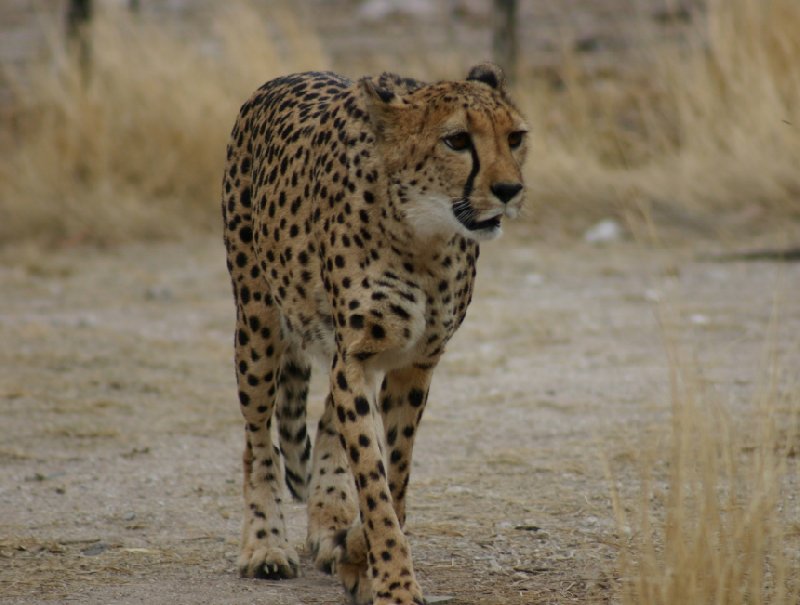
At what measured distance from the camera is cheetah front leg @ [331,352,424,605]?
3.51 meters

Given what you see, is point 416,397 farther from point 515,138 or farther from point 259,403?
point 515,138

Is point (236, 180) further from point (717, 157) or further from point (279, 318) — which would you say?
point (717, 157)

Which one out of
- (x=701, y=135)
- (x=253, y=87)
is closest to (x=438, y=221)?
(x=701, y=135)

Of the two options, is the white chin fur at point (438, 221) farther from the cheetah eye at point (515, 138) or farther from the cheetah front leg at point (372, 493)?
the cheetah front leg at point (372, 493)

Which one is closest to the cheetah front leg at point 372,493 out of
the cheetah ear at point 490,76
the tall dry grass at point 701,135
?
the cheetah ear at point 490,76

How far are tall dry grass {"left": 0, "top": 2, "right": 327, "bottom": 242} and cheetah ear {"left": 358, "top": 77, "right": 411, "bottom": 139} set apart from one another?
632 cm

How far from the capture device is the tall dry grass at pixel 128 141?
980cm

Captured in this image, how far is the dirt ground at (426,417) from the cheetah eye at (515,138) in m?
0.49

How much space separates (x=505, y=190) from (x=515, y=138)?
0.21 metres

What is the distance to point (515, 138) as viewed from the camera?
3.51 m

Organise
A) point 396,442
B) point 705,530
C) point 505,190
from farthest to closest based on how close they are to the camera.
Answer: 1. point 396,442
2. point 505,190
3. point 705,530

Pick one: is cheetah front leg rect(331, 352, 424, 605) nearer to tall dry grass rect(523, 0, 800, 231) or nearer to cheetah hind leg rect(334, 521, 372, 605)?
cheetah hind leg rect(334, 521, 372, 605)

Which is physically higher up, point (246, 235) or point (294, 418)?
point (246, 235)

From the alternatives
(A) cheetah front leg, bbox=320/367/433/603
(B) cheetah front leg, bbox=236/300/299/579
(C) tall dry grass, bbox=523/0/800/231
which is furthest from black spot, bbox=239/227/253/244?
(C) tall dry grass, bbox=523/0/800/231
